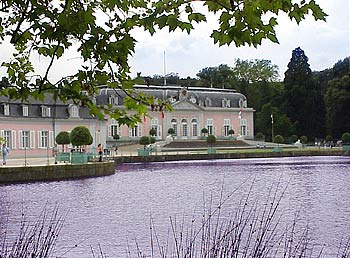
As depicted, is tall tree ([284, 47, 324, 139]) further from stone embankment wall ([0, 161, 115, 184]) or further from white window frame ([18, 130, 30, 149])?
stone embankment wall ([0, 161, 115, 184])

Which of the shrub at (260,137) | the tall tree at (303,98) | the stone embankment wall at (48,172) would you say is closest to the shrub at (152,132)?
the shrub at (260,137)

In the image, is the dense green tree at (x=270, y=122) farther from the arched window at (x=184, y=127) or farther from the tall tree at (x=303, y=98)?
the arched window at (x=184, y=127)

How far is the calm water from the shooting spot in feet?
28.5

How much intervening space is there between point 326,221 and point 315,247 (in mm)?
2200

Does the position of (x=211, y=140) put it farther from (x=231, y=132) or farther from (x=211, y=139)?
(x=231, y=132)

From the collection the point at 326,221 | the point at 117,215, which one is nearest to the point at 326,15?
the point at 326,221

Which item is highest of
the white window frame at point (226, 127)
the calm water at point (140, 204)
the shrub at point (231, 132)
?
the white window frame at point (226, 127)

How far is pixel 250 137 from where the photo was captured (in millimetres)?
60469

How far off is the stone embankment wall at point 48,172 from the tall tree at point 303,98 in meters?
36.2

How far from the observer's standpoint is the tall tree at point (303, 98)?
185ft

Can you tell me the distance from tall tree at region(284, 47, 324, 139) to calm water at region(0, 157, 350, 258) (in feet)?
118

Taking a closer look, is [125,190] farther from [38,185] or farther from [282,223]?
[282,223]

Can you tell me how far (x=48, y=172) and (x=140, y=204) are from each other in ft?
26.1

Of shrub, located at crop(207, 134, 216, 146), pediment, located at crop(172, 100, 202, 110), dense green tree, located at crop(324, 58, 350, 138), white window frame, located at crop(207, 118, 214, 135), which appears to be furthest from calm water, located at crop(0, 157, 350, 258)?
white window frame, located at crop(207, 118, 214, 135)
